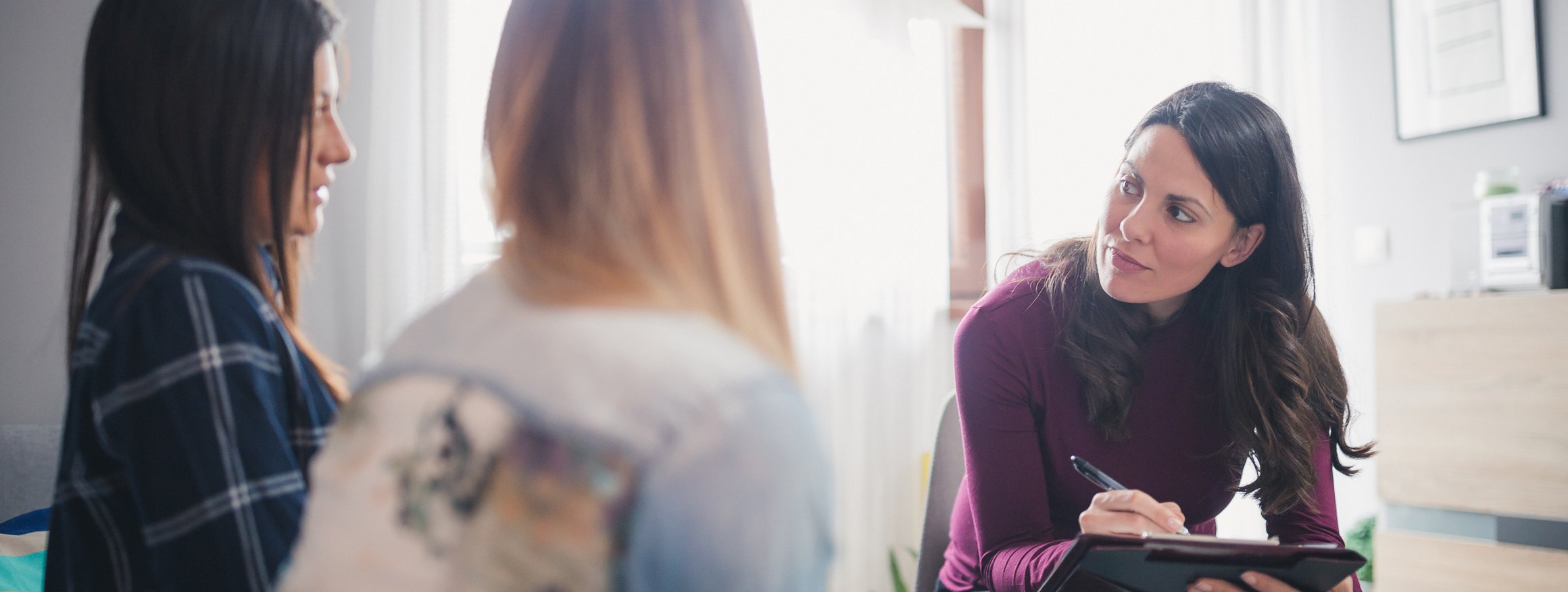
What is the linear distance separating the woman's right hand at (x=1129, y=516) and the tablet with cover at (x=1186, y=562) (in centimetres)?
7

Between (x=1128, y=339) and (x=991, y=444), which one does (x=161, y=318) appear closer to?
(x=991, y=444)

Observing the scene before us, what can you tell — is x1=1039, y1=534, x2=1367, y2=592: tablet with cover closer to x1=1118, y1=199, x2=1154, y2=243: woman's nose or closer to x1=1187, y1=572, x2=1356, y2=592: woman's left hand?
x1=1187, y1=572, x2=1356, y2=592: woman's left hand

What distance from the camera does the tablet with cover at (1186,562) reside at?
0.93 metres

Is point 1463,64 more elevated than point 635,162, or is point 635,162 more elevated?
point 1463,64

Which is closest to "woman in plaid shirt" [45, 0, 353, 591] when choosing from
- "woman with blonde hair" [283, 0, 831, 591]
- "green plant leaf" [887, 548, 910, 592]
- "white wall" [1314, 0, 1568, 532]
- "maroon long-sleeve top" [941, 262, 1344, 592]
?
"woman with blonde hair" [283, 0, 831, 591]

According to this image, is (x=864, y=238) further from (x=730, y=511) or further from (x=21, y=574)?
(x=730, y=511)

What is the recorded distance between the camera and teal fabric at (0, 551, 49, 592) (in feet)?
4.43

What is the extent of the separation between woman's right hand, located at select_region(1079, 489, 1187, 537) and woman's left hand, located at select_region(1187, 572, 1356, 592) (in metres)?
0.06

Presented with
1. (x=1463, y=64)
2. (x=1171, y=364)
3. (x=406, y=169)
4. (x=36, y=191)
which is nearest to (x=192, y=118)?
(x=1171, y=364)

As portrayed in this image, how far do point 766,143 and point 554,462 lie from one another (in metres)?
0.24

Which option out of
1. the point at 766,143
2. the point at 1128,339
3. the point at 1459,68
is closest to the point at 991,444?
the point at 1128,339

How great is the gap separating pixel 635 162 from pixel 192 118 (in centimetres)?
44

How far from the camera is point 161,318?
0.66m

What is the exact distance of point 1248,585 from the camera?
41.1 inches
